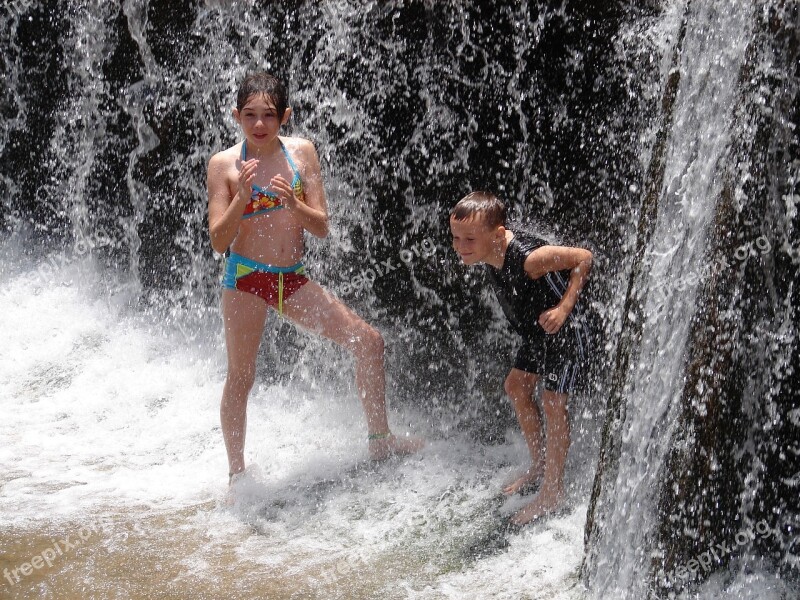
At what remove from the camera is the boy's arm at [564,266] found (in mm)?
3584

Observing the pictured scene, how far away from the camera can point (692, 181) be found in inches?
123

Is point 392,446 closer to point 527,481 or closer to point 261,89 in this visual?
point 527,481

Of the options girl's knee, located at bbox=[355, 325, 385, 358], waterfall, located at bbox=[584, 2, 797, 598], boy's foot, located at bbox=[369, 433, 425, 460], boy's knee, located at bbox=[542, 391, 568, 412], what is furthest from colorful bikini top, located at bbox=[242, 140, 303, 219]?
waterfall, located at bbox=[584, 2, 797, 598]

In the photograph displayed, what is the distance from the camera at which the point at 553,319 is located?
3.53 meters

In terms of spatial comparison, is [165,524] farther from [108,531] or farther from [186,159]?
[186,159]

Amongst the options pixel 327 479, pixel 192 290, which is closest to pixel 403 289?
pixel 327 479

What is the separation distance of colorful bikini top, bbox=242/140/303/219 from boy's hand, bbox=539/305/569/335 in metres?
1.16

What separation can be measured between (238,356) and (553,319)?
139 cm

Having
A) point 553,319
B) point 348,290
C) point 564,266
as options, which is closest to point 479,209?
point 564,266

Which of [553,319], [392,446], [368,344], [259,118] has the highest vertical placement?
[259,118]

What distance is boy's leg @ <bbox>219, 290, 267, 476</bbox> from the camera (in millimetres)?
4062

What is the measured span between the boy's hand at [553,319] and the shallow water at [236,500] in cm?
80

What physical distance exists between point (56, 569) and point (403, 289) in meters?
2.34

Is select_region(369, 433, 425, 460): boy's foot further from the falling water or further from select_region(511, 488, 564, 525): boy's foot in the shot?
select_region(511, 488, 564, 525): boy's foot
